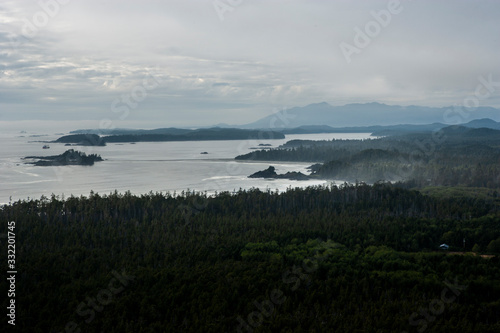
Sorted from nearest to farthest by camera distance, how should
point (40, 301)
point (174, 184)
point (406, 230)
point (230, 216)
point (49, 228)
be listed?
point (40, 301), point (49, 228), point (406, 230), point (230, 216), point (174, 184)

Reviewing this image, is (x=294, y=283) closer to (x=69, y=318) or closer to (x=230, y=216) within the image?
(x=69, y=318)

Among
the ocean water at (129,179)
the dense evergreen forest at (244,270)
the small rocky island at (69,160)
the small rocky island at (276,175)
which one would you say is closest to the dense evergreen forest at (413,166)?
the small rocky island at (276,175)

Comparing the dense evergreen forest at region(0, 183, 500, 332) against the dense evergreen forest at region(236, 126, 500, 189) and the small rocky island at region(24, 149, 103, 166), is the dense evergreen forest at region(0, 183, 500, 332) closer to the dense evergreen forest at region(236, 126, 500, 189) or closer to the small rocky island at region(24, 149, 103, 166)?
the dense evergreen forest at region(236, 126, 500, 189)

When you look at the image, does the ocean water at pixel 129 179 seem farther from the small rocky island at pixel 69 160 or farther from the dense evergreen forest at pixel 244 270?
the dense evergreen forest at pixel 244 270

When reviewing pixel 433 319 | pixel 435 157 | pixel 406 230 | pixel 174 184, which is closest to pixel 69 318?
pixel 433 319

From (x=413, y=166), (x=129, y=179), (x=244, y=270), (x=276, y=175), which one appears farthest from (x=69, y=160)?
(x=244, y=270)

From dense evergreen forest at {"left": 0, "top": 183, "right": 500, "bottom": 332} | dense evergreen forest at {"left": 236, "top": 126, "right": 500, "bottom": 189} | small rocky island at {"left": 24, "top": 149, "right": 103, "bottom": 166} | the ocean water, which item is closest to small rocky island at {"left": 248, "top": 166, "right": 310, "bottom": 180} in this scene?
the ocean water

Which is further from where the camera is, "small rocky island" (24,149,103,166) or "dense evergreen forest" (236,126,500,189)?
"small rocky island" (24,149,103,166)

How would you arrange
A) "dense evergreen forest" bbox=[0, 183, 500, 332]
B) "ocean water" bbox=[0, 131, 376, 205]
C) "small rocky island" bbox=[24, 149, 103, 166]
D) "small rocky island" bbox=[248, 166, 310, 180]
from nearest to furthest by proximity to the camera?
"dense evergreen forest" bbox=[0, 183, 500, 332] < "ocean water" bbox=[0, 131, 376, 205] < "small rocky island" bbox=[248, 166, 310, 180] < "small rocky island" bbox=[24, 149, 103, 166]

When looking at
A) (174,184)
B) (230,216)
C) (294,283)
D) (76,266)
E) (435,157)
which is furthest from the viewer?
(435,157)
